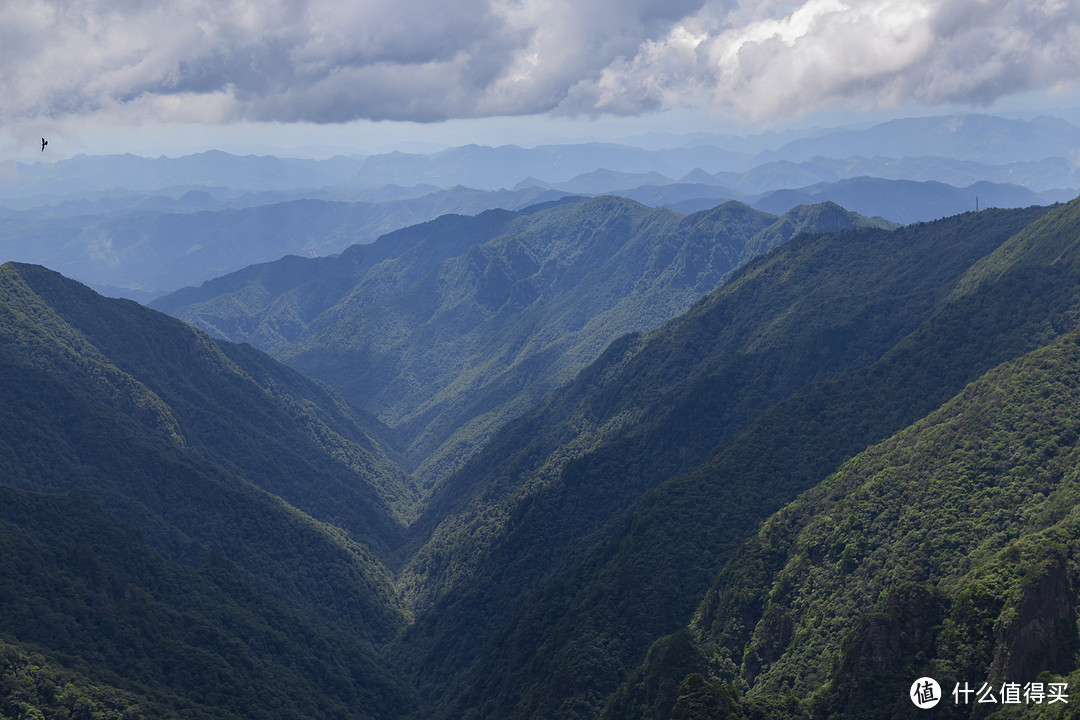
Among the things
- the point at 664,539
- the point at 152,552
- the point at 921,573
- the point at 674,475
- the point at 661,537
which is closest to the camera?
the point at 921,573

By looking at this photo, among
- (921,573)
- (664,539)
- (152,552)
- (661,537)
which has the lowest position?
(921,573)

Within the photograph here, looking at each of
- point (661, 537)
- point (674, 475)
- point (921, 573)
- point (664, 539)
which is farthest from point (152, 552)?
point (921, 573)

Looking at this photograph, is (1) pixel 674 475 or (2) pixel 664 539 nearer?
(2) pixel 664 539

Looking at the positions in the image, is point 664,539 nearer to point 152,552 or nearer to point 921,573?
point 921,573

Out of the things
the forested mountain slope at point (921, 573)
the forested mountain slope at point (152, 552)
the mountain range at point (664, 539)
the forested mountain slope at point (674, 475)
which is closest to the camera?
the forested mountain slope at point (921, 573)

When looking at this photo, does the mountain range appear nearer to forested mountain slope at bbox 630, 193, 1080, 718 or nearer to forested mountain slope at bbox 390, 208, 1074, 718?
forested mountain slope at bbox 630, 193, 1080, 718

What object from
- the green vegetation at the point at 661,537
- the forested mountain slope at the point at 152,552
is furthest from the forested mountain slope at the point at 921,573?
the forested mountain slope at the point at 152,552

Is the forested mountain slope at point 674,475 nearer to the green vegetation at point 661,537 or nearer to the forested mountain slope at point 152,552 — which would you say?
the green vegetation at point 661,537

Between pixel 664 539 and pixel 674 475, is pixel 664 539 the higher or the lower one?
the lower one

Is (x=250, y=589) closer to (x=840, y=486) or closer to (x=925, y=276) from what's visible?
(x=840, y=486)
